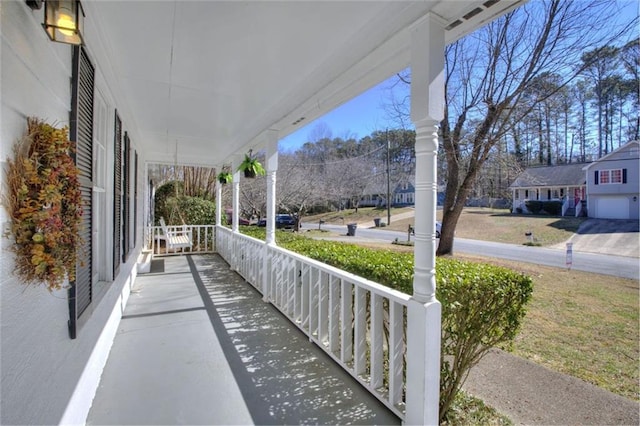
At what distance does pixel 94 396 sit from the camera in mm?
2154

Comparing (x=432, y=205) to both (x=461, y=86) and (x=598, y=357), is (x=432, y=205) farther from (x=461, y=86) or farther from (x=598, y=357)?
(x=461, y=86)

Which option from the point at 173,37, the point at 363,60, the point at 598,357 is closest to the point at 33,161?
the point at 173,37

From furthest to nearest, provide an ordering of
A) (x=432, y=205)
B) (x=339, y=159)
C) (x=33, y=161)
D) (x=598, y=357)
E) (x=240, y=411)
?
(x=339, y=159)
(x=598, y=357)
(x=240, y=411)
(x=432, y=205)
(x=33, y=161)

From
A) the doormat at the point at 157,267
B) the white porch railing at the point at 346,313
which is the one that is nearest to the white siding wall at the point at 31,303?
the white porch railing at the point at 346,313

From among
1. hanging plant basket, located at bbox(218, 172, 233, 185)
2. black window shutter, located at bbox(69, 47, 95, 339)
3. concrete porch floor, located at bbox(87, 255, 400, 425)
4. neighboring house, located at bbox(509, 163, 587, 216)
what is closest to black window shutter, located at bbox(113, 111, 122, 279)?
concrete porch floor, located at bbox(87, 255, 400, 425)

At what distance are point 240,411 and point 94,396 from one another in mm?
1046

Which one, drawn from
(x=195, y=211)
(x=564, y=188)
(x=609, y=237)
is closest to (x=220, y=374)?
(x=195, y=211)

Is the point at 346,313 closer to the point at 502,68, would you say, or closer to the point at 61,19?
the point at 61,19

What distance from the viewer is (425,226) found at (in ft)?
6.06

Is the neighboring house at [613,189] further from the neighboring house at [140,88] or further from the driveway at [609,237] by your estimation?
the neighboring house at [140,88]

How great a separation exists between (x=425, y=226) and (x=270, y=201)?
2.72m

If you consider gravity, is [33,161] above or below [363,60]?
below

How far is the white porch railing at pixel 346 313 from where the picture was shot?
209 cm

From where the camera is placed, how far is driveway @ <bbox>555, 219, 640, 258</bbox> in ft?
39.8
